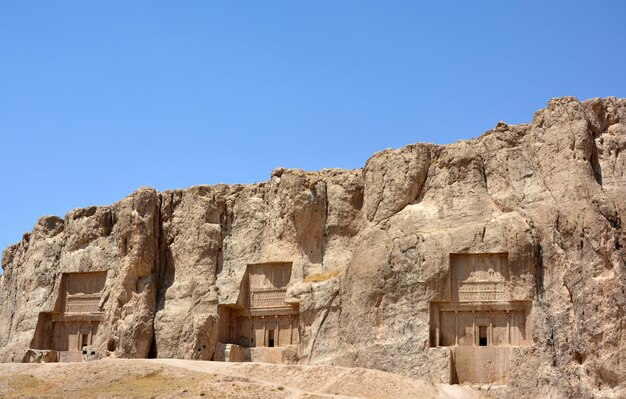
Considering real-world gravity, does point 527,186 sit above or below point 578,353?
above

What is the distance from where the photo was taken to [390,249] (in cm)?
4297

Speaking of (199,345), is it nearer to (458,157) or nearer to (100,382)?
(100,382)

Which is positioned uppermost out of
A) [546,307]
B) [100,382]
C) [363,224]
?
[363,224]

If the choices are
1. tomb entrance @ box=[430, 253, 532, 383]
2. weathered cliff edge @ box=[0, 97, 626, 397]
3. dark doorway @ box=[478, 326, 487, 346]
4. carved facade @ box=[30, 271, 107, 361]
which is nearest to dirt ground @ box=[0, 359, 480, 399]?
tomb entrance @ box=[430, 253, 532, 383]

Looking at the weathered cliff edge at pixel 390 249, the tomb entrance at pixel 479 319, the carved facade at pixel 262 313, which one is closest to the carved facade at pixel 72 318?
the weathered cliff edge at pixel 390 249

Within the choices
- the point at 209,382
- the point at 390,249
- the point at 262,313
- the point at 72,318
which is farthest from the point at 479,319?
the point at 72,318

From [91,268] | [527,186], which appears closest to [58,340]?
[91,268]

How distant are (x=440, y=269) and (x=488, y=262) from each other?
1.94 m

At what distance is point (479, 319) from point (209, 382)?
36.4ft

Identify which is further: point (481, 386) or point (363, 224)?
point (363, 224)

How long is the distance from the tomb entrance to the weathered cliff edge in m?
0.57

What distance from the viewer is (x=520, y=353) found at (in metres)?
39.8

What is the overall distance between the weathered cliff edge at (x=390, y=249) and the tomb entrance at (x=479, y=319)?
57cm

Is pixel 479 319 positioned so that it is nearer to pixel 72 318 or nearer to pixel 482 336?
pixel 482 336
